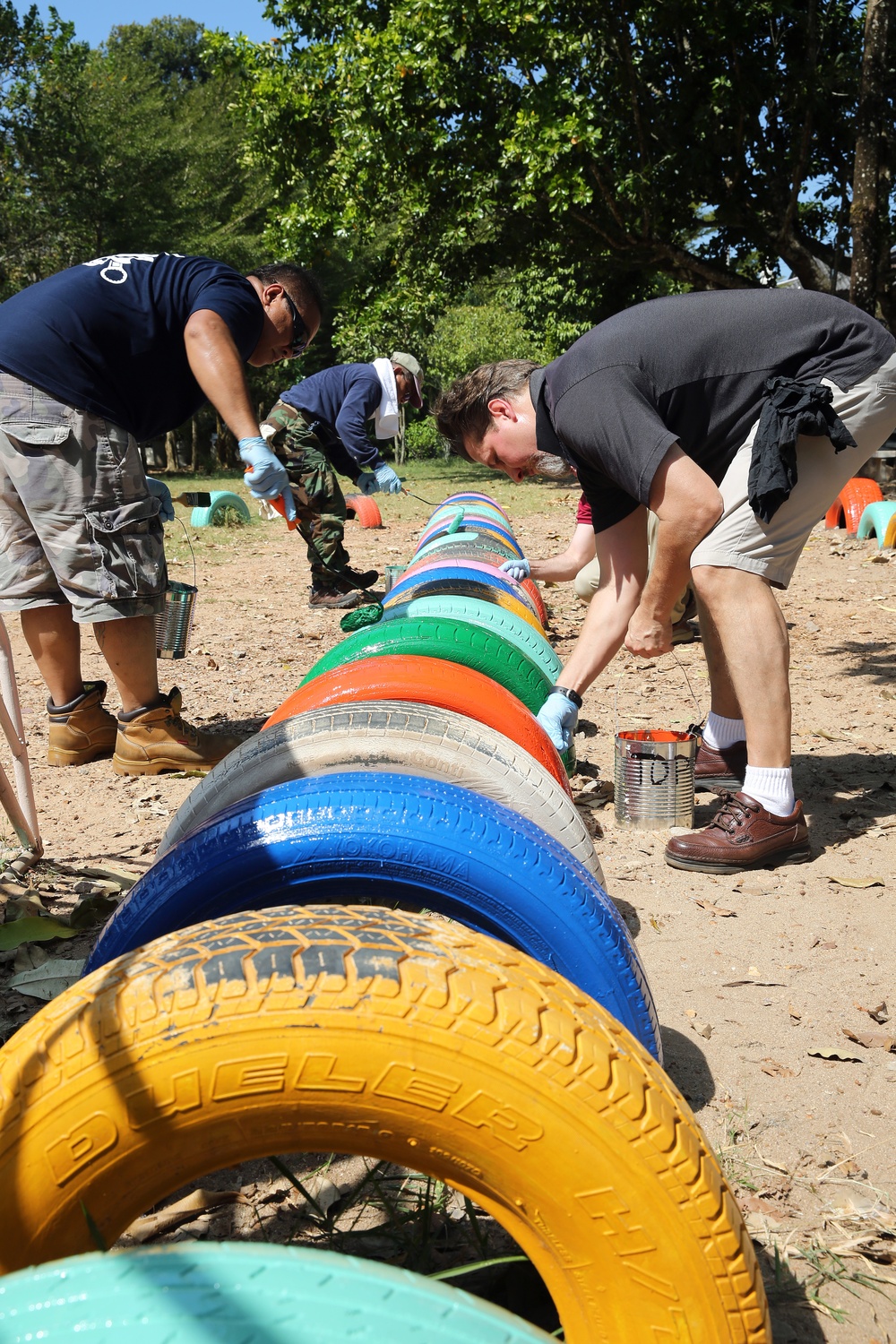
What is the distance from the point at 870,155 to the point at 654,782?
10956 millimetres

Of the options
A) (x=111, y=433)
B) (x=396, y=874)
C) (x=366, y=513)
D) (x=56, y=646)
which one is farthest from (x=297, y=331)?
(x=366, y=513)

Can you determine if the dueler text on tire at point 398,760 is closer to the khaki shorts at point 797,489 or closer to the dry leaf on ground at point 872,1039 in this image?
the dry leaf on ground at point 872,1039

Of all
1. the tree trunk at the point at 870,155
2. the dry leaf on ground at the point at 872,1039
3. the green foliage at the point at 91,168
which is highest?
the green foliage at the point at 91,168

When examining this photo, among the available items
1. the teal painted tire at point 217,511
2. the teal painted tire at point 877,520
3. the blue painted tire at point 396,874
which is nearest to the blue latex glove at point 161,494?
the blue painted tire at point 396,874

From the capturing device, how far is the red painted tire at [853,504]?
11.2 meters

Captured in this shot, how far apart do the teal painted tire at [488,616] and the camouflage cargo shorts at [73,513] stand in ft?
3.77

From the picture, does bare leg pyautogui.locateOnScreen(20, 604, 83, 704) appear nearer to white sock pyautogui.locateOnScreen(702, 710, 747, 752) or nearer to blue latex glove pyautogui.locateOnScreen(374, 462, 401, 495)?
white sock pyautogui.locateOnScreen(702, 710, 747, 752)

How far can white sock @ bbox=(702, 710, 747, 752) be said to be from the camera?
4555mm

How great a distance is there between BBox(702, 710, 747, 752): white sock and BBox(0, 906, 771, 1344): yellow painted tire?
127 inches

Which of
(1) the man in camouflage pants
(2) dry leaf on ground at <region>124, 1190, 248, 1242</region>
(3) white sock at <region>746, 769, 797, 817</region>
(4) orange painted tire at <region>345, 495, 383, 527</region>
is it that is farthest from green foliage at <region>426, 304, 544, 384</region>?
(2) dry leaf on ground at <region>124, 1190, 248, 1242</region>

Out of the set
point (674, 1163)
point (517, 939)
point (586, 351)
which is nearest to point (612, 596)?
point (586, 351)

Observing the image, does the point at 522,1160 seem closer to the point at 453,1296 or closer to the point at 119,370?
the point at 453,1296

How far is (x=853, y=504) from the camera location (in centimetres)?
1128

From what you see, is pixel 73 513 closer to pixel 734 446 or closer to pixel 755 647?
pixel 734 446
